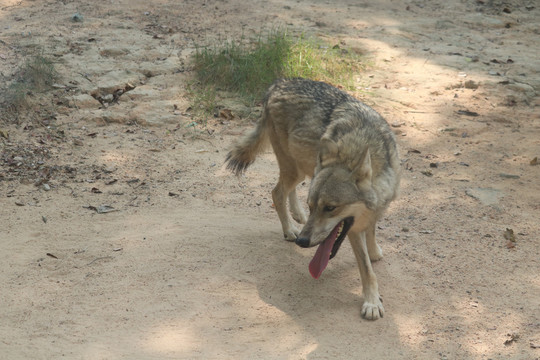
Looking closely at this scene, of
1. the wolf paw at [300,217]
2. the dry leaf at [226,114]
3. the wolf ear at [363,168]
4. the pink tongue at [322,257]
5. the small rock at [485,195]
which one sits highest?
the wolf ear at [363,168]

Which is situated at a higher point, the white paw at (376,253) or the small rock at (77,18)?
the small rock at (77,18)

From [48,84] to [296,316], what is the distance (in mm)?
5274

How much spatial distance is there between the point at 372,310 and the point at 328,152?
1.27 m

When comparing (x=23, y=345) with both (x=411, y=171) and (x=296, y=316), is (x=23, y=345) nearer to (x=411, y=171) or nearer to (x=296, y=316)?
(x=296, y=316)

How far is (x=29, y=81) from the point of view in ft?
26.5

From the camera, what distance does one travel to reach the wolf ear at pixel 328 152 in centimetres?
459

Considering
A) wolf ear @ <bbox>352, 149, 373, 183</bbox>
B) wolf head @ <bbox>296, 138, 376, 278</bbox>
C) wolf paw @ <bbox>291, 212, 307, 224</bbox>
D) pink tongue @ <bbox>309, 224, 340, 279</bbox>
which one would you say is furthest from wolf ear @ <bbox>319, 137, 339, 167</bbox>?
wolf paw @ <bbox>291, 212, 307, 224</bbox>

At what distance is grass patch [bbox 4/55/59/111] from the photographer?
25.1ft

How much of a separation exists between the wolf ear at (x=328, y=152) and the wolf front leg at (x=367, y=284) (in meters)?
0.64

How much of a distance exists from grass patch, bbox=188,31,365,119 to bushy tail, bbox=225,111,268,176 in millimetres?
2470

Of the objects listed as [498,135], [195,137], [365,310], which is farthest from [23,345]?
[498,135]

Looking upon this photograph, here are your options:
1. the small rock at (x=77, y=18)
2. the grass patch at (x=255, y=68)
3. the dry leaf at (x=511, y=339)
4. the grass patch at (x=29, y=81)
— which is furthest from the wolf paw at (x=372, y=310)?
the small rock at (x=77, y=18)

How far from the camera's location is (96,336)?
14.2ft

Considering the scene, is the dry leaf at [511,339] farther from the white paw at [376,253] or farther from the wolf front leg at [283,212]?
the wolf front leg at [283,212]
